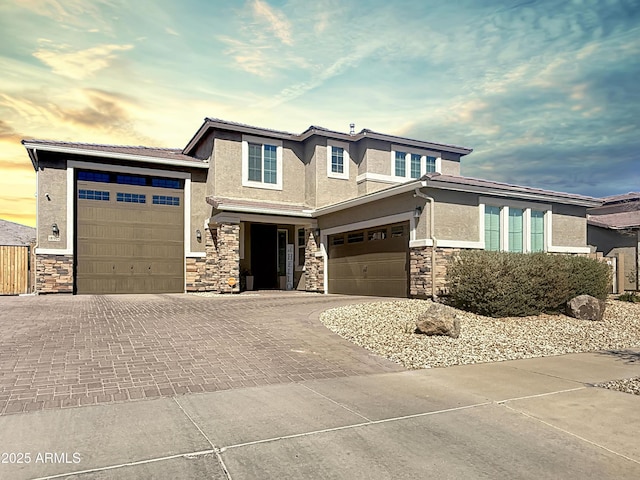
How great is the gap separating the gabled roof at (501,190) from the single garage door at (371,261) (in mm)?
2003

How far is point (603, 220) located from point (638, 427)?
933 inches

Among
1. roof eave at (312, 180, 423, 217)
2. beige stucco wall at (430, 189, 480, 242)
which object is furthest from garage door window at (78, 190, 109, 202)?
beige stucco wall at (430, 189, 480, 242)

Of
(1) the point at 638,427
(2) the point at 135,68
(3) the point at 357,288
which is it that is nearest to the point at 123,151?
(2) the point at 135,68

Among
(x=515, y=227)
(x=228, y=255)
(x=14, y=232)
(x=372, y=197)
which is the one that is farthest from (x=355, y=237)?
(x=14, y=232)

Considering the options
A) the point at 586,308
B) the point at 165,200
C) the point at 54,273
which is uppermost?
the point at 165,200

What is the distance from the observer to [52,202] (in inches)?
703

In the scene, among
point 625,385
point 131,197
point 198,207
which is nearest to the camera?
point 625,385

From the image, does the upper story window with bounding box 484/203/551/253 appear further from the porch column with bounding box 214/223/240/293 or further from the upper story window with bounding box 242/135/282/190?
the porch column with bounding box 214/223/240/293

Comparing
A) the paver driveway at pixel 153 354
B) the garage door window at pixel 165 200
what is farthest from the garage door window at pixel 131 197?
the paver driveway at pixel 153 354

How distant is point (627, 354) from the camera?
361 inches

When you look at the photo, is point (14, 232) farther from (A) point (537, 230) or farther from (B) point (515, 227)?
(A) point (537, 230)

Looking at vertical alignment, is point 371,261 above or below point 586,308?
above

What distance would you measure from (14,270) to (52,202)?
11.0 ft

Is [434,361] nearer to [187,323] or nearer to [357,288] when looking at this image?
[187,323]
